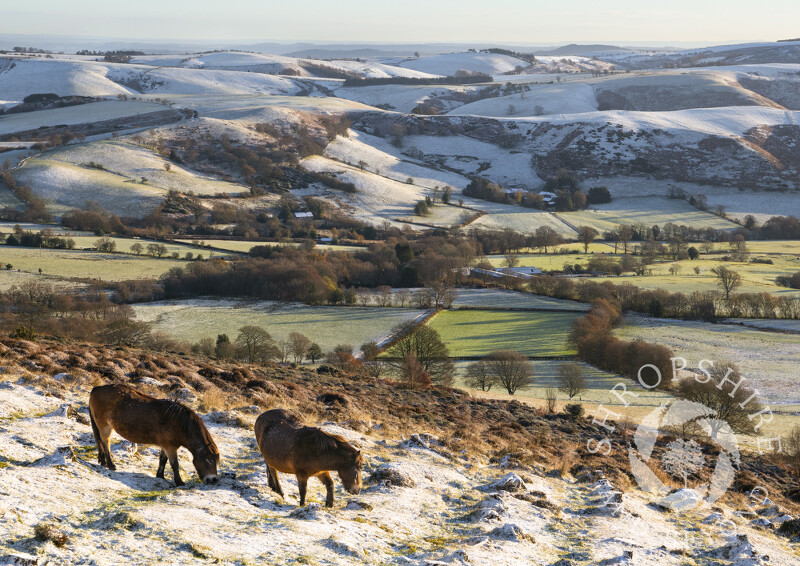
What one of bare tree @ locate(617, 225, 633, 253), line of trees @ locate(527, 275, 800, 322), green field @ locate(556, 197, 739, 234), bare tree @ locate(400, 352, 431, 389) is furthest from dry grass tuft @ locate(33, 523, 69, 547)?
green field @ locate(556, 197, 739, 234)

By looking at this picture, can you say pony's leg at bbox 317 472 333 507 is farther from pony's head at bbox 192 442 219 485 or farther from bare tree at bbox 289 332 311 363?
bare tree at bbox 289 332 311 363

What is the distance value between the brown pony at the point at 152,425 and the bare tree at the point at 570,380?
43.7 m

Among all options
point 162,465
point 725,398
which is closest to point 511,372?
point 725,398

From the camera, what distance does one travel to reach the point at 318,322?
241 feet

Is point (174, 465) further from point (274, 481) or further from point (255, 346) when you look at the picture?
point (255, 346)

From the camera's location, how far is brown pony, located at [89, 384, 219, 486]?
496 inches

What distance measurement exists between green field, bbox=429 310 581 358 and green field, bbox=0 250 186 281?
40830mm

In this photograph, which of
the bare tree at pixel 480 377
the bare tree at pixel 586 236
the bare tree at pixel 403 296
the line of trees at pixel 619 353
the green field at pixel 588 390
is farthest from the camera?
the bare tree at pixel 586 236

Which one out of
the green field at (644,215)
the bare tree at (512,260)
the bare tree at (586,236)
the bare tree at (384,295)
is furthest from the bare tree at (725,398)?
the green field at (644,215)

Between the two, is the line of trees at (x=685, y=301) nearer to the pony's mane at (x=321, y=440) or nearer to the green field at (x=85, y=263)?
the green field at (x=85, y=263)

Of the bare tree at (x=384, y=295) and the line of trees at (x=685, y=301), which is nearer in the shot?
the line of trees at (x=685, y=301)

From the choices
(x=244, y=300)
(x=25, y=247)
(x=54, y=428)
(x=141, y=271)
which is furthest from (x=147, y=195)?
(x=54, y=428)

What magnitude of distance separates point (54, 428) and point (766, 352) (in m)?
66.9

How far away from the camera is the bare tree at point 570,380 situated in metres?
53.2
